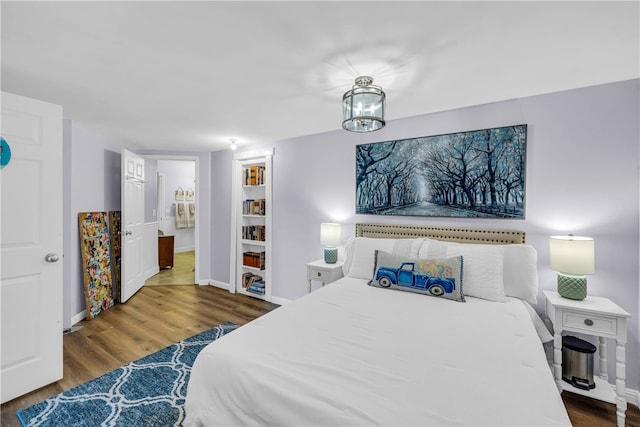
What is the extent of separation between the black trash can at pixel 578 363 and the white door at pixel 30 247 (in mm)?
3878

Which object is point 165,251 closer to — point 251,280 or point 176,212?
point 176,212

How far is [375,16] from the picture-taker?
4.61 ft

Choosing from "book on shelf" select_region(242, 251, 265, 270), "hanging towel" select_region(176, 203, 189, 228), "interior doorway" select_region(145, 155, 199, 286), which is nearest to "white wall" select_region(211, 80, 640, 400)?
"book on shelf" select_region(242, 251, 265, 270)

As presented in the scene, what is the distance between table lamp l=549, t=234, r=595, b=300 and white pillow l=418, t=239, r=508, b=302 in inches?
13.8

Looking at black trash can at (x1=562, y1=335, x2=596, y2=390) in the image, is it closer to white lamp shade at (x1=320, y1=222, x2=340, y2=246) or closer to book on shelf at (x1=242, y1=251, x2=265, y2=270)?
white lamp shade at (x1=320, y1=222, x2=340, y2=246)

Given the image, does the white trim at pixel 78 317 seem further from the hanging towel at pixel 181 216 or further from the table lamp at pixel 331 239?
the hanging towel at pixel 181 216

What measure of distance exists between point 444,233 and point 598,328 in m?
1.24

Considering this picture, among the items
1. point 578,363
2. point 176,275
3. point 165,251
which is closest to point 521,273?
point 578,363

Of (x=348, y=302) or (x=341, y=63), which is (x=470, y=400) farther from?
(x=341, y=63)

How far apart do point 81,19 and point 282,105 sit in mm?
1491

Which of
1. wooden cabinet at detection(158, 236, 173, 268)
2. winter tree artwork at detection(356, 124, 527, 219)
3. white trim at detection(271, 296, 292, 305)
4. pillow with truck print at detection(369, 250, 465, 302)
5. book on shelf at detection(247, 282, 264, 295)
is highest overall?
winter tree artwork at detection(356, 124, 527, 219)

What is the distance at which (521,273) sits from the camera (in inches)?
88.0

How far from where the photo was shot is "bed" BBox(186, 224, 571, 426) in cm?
102

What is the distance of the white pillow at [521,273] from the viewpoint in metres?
2.21
